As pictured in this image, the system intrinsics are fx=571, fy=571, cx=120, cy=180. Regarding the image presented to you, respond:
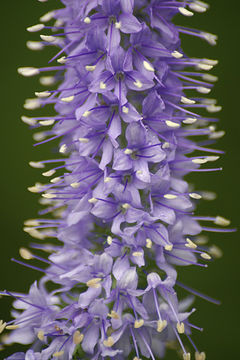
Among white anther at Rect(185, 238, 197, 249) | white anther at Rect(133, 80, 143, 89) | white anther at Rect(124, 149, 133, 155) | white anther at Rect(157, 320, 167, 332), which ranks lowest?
white anther at Rect(157, 320, 167, 332)

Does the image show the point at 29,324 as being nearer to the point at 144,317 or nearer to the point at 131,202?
the point at 144,317

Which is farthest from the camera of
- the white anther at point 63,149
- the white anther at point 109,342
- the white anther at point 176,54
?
the white anther at point 63,149

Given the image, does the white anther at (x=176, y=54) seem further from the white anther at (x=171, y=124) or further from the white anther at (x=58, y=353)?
the white anther at (x=58, y=353)

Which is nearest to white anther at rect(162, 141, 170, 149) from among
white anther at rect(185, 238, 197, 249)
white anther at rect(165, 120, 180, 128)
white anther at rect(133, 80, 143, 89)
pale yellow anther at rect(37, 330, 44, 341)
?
white anther at rect(165, 120, 180, 128)

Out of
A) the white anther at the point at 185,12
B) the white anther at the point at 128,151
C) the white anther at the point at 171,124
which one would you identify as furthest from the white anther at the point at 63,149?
the white anther at the point at 185,12

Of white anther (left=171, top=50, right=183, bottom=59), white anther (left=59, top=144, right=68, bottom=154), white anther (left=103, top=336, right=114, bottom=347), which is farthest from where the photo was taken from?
white anther (left=59, top=144, right=68, bottom=154)

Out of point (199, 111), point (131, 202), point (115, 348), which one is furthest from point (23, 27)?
point (115, 348)

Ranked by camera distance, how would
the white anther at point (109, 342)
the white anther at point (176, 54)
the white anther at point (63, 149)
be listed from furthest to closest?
the white anther at point (63, 149) < the white anther at point (176, 54) < the white anther at point (109, 342)

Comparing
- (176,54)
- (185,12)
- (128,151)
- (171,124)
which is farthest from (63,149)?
(185,12)

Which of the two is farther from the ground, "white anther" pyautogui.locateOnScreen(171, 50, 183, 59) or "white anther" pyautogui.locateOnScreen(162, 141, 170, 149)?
"white anther" pyautogui.locateOnScreen(171, 50, 183, 59)

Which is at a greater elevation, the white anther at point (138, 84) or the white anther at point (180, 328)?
the white anther at point (138, 84)

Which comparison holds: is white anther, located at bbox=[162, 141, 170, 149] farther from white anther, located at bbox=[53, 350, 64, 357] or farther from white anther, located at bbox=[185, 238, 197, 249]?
white anther, located at bbox=[53, 350, 64, 357]
